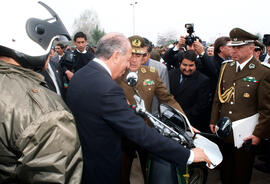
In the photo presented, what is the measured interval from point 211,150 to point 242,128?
89 centimetres

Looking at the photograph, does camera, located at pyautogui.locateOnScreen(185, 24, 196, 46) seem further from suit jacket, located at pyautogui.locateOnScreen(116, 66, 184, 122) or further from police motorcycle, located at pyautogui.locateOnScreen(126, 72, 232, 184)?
police motorcycle, located at pyautogui.locateOnScreen(126, 72, 232, 184)

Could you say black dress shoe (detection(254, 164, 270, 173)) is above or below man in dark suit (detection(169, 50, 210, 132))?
below

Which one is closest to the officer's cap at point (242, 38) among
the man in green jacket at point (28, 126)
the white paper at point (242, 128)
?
the white paper at point (242, 128)

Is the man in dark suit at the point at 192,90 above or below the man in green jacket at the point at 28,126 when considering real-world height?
below

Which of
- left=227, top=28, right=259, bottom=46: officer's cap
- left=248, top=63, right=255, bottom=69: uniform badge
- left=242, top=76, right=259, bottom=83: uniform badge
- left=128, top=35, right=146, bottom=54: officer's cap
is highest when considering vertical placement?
left=227, top=28, right=259, bottom=46: officer's cap

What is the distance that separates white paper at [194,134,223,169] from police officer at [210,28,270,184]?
0.87 metres

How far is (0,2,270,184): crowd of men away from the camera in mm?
987

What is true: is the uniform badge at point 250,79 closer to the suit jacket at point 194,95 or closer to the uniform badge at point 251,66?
the uniform badge at point 251,66

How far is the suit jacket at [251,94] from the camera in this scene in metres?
2.35

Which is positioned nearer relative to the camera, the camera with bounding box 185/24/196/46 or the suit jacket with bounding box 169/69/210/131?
the suit jacket with bounding box 169/69/210/131

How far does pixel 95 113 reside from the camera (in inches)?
56.5

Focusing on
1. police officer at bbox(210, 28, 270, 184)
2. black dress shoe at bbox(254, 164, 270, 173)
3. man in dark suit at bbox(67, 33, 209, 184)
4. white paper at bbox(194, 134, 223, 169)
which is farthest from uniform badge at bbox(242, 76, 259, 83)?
black dress shoe at bbox(254, 164, 270, 173)

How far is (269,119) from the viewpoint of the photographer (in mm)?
2312

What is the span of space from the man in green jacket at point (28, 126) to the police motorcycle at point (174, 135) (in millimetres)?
720
